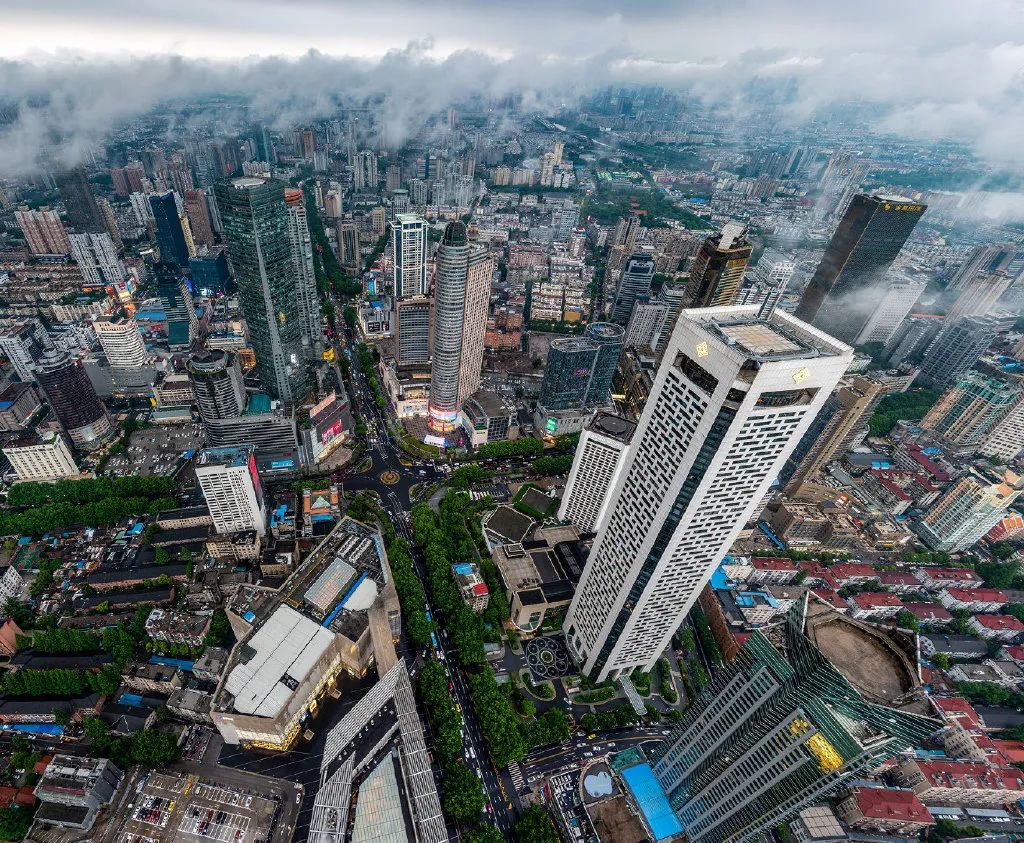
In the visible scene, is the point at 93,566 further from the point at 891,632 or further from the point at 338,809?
the point at 891,632

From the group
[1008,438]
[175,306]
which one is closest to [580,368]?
[1008,438]

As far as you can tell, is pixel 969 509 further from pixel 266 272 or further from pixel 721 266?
pixel 266 272

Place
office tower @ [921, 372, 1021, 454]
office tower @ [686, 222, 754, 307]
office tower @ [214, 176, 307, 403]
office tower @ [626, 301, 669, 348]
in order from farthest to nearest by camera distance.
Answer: office tower @ [626, 301, 669, 348]
office tower @ [921, 372, 1021, 454]
office tower @ [686, 222, 754, 307]
office tower @ [214, 176, 307, 403]

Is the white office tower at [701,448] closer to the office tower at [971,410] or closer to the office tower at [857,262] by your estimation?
the office tower at [857,262]

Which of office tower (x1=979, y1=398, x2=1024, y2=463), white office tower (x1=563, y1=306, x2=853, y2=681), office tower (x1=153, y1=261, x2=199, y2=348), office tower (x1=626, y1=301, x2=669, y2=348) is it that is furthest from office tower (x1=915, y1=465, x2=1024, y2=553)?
office tower (x1=153, y1=261, x2=199, y2=348)

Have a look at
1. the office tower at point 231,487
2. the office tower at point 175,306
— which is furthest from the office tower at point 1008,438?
the office tower at point 175,306

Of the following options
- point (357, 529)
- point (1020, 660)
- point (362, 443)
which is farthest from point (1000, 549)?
point (362, 443)

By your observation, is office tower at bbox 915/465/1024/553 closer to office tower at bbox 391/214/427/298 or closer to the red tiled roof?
the red tiled roof

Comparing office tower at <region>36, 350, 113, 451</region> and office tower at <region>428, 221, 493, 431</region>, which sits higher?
office tower at <region>428, 221, 493, 431</region>
